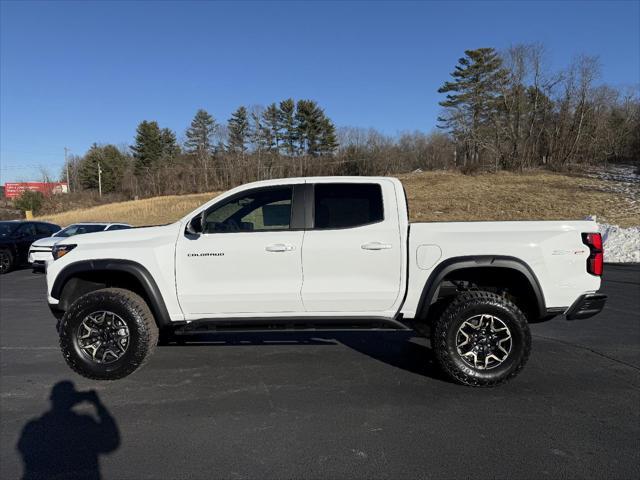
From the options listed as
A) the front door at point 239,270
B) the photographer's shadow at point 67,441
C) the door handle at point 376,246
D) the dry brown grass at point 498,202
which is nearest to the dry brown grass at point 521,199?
the dry brown grass at point 498,202

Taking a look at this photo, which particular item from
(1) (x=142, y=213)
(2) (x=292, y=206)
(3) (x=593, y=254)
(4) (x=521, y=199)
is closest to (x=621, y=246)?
(3) (x=593, y=254)

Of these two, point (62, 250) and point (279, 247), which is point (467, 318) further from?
point (62, 250)

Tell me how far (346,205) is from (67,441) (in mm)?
3069

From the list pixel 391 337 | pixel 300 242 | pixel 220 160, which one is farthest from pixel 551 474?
pixel 220 160

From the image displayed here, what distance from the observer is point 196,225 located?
13.9ft

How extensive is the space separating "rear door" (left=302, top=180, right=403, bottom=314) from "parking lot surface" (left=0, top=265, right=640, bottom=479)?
801 millimetres

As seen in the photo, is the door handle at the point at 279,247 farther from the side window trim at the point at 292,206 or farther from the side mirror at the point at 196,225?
the side mirror at the point at 196,225

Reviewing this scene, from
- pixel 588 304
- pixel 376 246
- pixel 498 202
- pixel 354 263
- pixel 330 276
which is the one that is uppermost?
pixel 498 202

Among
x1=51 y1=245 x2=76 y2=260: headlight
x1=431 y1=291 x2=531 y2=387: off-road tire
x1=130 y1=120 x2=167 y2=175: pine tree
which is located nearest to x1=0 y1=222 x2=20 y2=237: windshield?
x1=51 y1=245 x2=76 y2=260: headlight

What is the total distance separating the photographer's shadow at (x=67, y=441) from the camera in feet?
9.33

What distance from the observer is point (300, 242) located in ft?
13.6

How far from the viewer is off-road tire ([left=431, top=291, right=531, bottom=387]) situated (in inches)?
156

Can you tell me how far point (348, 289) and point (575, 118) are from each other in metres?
54.3

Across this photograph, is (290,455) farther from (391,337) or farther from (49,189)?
(49,189)
